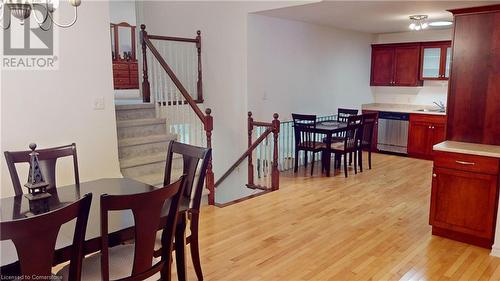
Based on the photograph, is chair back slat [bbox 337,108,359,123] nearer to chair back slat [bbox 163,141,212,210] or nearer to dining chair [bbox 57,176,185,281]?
chair back slat [bbox 163,141,212,210]

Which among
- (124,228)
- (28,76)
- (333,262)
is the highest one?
(28,76)

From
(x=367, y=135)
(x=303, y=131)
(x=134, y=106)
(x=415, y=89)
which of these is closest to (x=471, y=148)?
(x=303, y=131)

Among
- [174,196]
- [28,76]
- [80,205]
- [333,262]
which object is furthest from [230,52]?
[80,205]

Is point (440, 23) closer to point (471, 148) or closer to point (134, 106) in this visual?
point (471, 148)

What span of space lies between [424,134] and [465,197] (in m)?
3.74

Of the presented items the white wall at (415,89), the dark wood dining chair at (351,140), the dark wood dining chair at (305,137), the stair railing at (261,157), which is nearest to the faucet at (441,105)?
the white wall at (415,89)

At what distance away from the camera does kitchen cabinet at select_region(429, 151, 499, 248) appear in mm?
3213

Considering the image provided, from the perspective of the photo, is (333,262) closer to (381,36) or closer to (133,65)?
(381,36)

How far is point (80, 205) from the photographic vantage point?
5.19 ft

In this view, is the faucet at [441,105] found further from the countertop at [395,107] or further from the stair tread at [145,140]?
the stair tread at [145,140]

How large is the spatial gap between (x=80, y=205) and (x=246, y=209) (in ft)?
9.25

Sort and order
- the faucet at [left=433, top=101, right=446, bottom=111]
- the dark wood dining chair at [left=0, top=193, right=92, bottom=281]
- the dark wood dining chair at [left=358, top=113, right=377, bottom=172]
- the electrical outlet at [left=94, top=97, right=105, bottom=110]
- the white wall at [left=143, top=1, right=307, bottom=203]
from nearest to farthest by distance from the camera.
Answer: the dark wood dining chair at [left=0, top=193, right=92, bottom=281], the electrical outlet at [left=94, top=97, right=105, bottom=110], the white wall at [left=143, top=1, right=307, bottom=203], the dark wood dining chair at [left=358, top=113, right=377, bottom=172], the faucet at [left=433, top=101, right=446, bottom=111]

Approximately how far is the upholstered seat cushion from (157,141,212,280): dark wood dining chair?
1.04 ft

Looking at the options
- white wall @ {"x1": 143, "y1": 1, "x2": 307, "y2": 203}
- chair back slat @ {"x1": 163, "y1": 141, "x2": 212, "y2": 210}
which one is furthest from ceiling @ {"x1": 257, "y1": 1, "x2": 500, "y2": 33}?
chair back slat @ {"x1": 163, "y1": 141, "x2": 212, "y2": 210}
